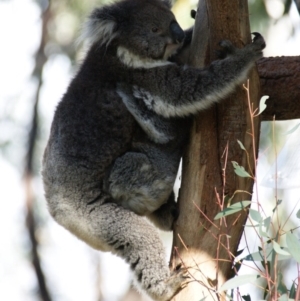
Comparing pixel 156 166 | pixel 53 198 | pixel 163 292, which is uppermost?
pixel 156 166

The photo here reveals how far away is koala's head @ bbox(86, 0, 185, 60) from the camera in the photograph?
3.50 metres

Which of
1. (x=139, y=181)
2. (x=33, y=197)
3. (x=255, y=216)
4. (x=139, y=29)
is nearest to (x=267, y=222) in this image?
(x=255, y=216)

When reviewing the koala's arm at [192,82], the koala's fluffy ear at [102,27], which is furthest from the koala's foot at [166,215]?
the koala's fluffy ear at [102,27]

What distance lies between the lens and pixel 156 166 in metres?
3.45

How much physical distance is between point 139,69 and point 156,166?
0.55 m

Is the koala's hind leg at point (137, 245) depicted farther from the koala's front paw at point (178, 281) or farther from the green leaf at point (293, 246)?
the green leaf at point (293, 246)

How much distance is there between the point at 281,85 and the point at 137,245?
1252 millimetres

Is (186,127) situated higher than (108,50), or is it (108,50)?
(108,50)

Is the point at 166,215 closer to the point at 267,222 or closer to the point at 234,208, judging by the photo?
the point at 234,208

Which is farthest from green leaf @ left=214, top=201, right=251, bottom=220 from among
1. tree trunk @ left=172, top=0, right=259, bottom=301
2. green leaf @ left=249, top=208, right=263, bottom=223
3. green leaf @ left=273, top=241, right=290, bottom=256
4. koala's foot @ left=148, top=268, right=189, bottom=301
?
koala's foot @ left=148, top=268, right=189, bottom=301

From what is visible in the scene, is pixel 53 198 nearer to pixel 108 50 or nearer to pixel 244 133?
pixel 108 50

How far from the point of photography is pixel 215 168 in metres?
→ 3.13

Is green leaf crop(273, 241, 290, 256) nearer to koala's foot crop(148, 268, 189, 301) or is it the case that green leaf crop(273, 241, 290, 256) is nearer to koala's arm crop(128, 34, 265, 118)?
koala's foot crop(148, 268, 189, 301)

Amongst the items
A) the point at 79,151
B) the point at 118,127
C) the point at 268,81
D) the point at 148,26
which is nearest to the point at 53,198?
the point at 79,151
